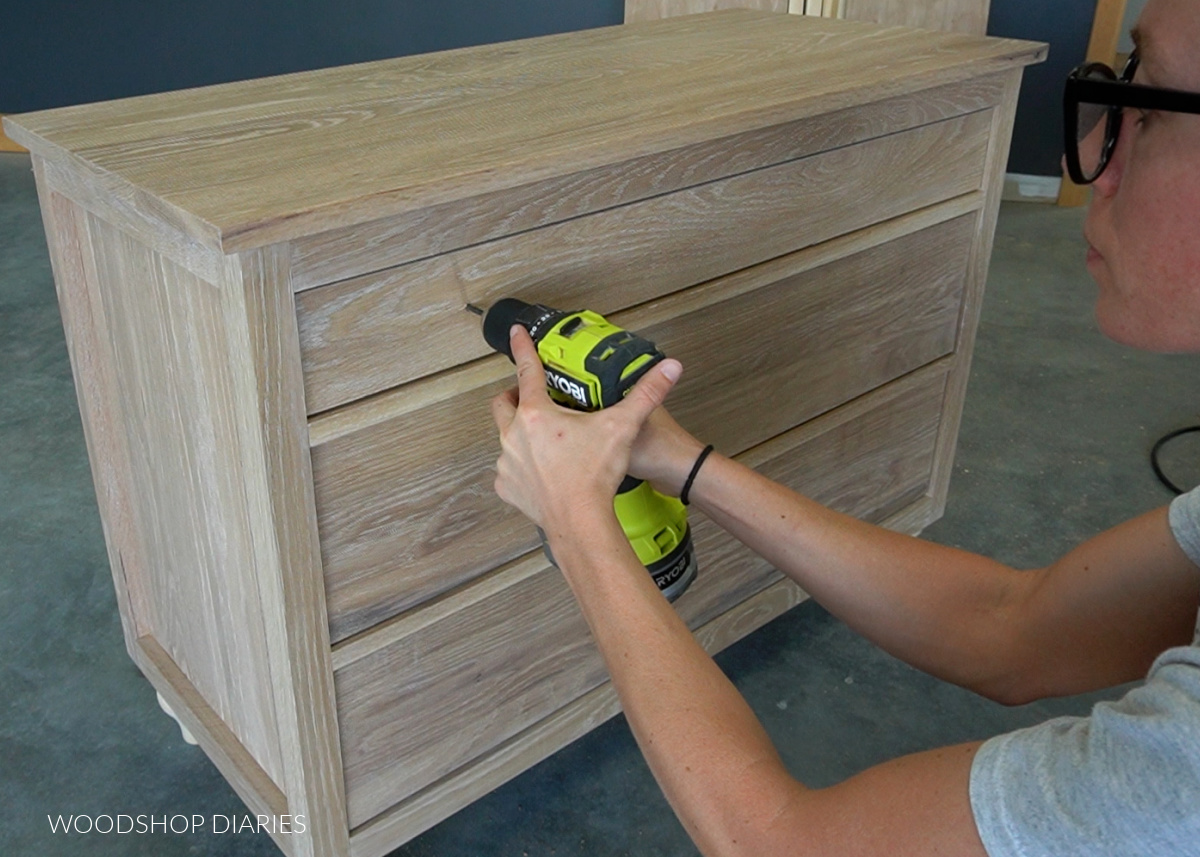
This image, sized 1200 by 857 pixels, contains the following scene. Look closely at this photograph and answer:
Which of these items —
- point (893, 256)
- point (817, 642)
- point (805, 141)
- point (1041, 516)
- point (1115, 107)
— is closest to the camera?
point (1115, 107)

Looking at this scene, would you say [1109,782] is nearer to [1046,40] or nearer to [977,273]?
[977,273]

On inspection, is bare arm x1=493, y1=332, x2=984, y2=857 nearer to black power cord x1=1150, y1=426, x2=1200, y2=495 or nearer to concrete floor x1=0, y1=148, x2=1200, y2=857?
concrete floor x1=0, y1=148, x2=1200, y2=857

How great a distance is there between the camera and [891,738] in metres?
1.57

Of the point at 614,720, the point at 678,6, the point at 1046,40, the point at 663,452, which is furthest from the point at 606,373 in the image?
the point at 1046,40

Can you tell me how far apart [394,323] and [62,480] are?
1351mm

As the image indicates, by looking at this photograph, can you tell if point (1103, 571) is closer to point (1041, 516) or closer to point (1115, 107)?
point (1115, 107)

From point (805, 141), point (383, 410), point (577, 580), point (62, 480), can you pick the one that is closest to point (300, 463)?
point (383, 410)

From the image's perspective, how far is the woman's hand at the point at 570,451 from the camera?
890mm

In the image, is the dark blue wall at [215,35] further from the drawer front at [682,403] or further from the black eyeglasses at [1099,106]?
the black eyeglasses at [1099,106]

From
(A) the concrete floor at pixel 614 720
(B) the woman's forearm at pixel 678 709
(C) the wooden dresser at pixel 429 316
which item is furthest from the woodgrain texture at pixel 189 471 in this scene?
(B) the woman's forearm at pixel 678 709

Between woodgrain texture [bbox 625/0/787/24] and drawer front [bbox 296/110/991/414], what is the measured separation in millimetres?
1288

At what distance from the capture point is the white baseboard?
3.65 metres

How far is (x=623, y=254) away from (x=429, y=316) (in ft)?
A: 0.80

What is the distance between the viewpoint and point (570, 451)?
2.94 ft
